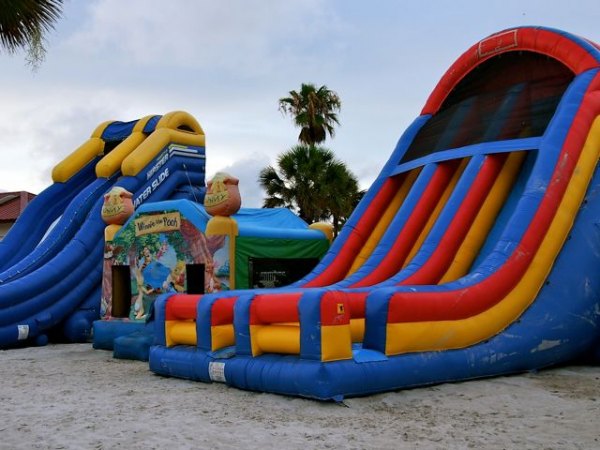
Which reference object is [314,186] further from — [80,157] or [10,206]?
[10,206]

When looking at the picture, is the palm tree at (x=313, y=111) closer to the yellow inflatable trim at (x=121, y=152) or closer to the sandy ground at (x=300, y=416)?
the yellow inflatable trim at (x=121, y=152)

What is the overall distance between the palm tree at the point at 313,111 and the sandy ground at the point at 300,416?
15.9 meters

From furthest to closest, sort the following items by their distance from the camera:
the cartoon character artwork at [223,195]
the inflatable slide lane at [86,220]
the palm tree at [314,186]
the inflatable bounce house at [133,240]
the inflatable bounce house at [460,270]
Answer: the palm tree at [314,186]
the inflatable slide lane at [86,220]
the inflatable bounce house at [133,240]
the cartoon character artwork at [223,195]
the inflatable bounce house at [460,270]

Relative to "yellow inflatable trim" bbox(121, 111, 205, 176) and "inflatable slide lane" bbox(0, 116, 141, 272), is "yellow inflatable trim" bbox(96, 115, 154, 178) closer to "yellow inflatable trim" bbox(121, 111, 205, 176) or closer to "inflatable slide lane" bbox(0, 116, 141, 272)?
"inflatable slide lane" bbox(0, 116, 141, 272)

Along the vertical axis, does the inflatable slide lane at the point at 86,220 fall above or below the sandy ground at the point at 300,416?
above

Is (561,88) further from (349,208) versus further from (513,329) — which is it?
(349,208)

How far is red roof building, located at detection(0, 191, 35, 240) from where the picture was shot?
23.2 meters

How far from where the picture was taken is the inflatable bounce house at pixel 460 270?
588 cm

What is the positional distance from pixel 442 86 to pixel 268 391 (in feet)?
19.3

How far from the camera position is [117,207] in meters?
11.4

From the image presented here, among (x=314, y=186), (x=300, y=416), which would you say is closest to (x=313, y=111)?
(x=314, y=186)

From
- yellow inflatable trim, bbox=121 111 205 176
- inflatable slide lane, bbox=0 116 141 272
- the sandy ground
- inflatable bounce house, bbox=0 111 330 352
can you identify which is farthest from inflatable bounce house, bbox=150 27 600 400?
inflatable slide lane, bbox=0 116 141 272

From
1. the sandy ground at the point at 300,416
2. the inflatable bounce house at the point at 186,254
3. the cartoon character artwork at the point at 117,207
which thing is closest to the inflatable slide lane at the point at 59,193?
the cartoon character artwork at the point at 117,207

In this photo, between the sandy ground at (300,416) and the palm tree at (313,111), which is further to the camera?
the palm tree at (313,111)
